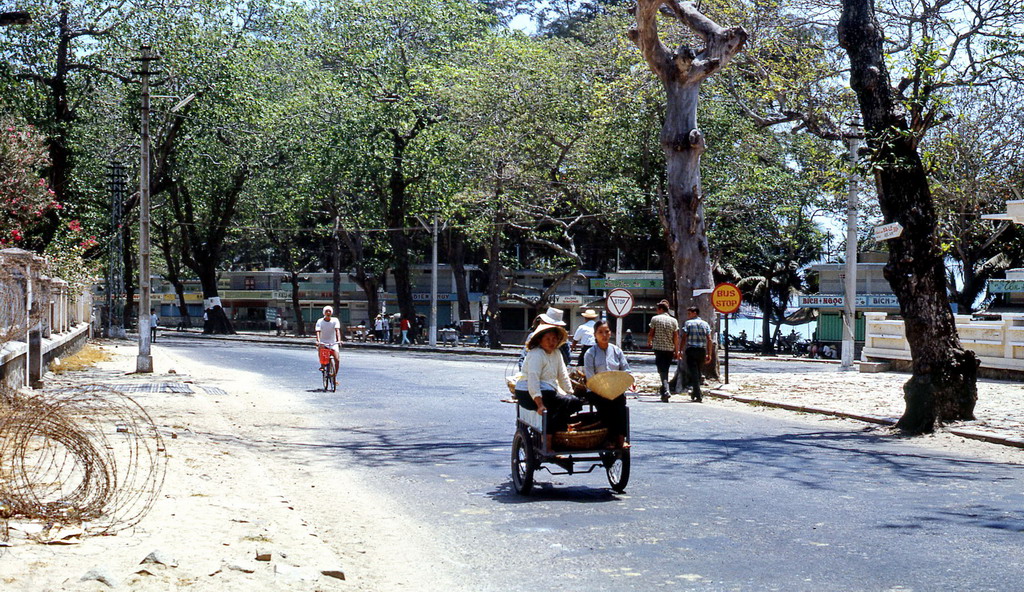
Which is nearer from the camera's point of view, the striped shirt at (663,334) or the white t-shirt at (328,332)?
the striped shirt at (663,334)

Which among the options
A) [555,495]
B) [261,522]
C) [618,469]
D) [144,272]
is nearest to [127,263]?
[144,272]

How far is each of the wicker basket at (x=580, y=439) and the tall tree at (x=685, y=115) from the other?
40.4ft

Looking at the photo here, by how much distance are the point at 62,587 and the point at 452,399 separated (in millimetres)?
13453

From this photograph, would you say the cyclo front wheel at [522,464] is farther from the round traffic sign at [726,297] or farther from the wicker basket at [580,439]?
the round traffic sign at [726,297]

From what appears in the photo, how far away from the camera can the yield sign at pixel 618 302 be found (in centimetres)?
2481

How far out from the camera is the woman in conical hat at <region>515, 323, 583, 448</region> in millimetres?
8648

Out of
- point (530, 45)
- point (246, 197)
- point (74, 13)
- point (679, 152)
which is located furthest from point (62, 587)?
point (246, 197)

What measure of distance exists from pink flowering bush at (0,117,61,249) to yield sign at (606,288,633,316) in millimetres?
12677

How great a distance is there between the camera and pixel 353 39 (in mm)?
48375

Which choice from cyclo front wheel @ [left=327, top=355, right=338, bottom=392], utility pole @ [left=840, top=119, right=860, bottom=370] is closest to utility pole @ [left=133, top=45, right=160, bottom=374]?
cyclo front wheel @ [left=327, top=355, right=338, bottom=392]

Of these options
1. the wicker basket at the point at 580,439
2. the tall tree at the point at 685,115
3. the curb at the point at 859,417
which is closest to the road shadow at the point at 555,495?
the wicker basket at the point at 580,439

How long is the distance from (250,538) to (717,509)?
3.39 meters

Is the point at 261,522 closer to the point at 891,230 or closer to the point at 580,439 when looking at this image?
the point at 580,439

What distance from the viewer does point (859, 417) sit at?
15.5 metres
